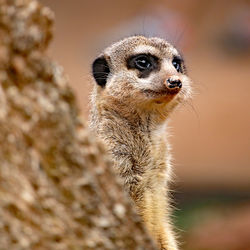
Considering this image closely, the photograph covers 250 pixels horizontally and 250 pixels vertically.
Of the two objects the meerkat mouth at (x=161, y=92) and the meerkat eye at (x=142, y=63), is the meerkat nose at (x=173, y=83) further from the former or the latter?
the meerkat eye at (x=142, y=63)

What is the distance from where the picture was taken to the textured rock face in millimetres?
1854

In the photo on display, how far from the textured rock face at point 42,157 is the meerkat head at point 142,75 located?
5.48ft

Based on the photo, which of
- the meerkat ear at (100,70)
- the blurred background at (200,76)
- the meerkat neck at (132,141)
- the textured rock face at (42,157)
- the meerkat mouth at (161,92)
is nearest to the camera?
the textured rock face at (42,157)

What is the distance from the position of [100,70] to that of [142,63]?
281 mm

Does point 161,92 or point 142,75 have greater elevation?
point 142,75

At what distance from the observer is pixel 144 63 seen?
3.83 m

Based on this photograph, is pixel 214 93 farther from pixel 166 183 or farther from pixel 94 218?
pixel 94 218

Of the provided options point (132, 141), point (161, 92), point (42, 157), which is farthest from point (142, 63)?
point (42, 157)

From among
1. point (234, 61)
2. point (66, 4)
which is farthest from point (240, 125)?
point (66, 4)

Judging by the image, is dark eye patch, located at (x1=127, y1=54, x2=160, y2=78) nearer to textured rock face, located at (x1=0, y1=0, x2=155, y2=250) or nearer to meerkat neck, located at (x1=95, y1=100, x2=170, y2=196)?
meerkat neck, located at (x1=95, y1=100, x2=170, y2=196)

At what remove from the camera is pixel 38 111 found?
74.7 inches

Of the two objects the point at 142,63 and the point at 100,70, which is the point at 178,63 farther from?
the point at 100,70

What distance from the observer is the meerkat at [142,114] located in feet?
11.5

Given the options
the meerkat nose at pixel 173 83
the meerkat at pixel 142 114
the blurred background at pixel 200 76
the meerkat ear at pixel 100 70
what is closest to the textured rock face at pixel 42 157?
the meerkat at pixel 142 114
